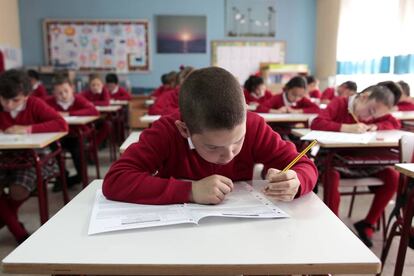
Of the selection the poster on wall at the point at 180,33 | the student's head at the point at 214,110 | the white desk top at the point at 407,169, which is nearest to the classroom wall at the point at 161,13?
the poster on wall at the point at 180,33

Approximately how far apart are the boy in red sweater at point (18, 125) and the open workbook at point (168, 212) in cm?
137

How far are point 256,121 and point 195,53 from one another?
6.42 meters

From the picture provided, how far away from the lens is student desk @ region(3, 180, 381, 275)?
0.67 m

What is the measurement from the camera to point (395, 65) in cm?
499

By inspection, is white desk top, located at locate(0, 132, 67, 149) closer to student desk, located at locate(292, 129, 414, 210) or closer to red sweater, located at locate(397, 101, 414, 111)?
student desk, located at locate(292, 129, 414, 210)

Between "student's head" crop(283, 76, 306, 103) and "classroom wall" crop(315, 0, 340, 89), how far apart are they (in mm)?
3184

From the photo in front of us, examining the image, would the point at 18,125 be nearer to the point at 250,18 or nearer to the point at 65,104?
the point at 65,104

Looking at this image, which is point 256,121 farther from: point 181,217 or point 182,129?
point 181,217

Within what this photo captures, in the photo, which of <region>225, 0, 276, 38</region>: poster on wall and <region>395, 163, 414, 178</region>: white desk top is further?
<region>225, 0, 276, 38</region>: poster on wall

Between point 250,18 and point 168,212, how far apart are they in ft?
22.7

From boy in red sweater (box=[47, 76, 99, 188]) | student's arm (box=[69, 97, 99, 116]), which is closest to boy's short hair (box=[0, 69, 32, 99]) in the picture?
boy in red sweater (box=[47, 76, 99, 188])

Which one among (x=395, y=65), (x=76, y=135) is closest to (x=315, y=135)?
(x=76, y=135)

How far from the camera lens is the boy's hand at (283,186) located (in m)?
0.97

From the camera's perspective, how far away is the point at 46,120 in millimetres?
2580
